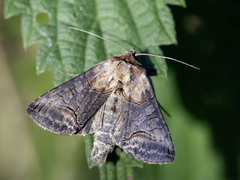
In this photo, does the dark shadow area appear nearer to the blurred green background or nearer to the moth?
the blurred green background

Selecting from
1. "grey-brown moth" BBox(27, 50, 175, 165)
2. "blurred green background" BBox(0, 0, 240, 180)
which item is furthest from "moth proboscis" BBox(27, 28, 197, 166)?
"blurred green background" BBox(0, 0, 240, 180)

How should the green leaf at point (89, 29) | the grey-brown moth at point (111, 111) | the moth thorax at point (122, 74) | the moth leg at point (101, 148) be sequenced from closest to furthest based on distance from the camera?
the moth leg at point (101, 148) < the grey-brown moth at point (111, 111) < the green leaf at point (89, 29) < the moth thorax at point (122, 74)

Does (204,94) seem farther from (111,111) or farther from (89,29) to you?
(89,29)

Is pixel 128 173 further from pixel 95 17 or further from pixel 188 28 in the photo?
pixel 188 28

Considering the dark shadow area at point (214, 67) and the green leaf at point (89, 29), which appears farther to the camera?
the dark shadow area at point (214, 67)

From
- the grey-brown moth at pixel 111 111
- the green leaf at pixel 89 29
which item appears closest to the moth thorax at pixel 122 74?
the grey-brown moth at pixel 111 111

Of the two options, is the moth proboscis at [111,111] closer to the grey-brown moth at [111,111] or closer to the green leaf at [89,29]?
the grey-brown moth at [111,111]

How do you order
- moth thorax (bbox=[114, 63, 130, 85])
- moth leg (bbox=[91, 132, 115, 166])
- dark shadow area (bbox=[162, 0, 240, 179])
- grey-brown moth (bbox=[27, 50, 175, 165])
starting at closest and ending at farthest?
moth leg (bbox=[91, 132, 115, 166]) < grey-brown moth (bbox=[27, 50, 175, 165]) < moth thorax (bbox=[114, 63, 130, 85]) < dark shadow area (bbox=[162, 0, 240, 179])
